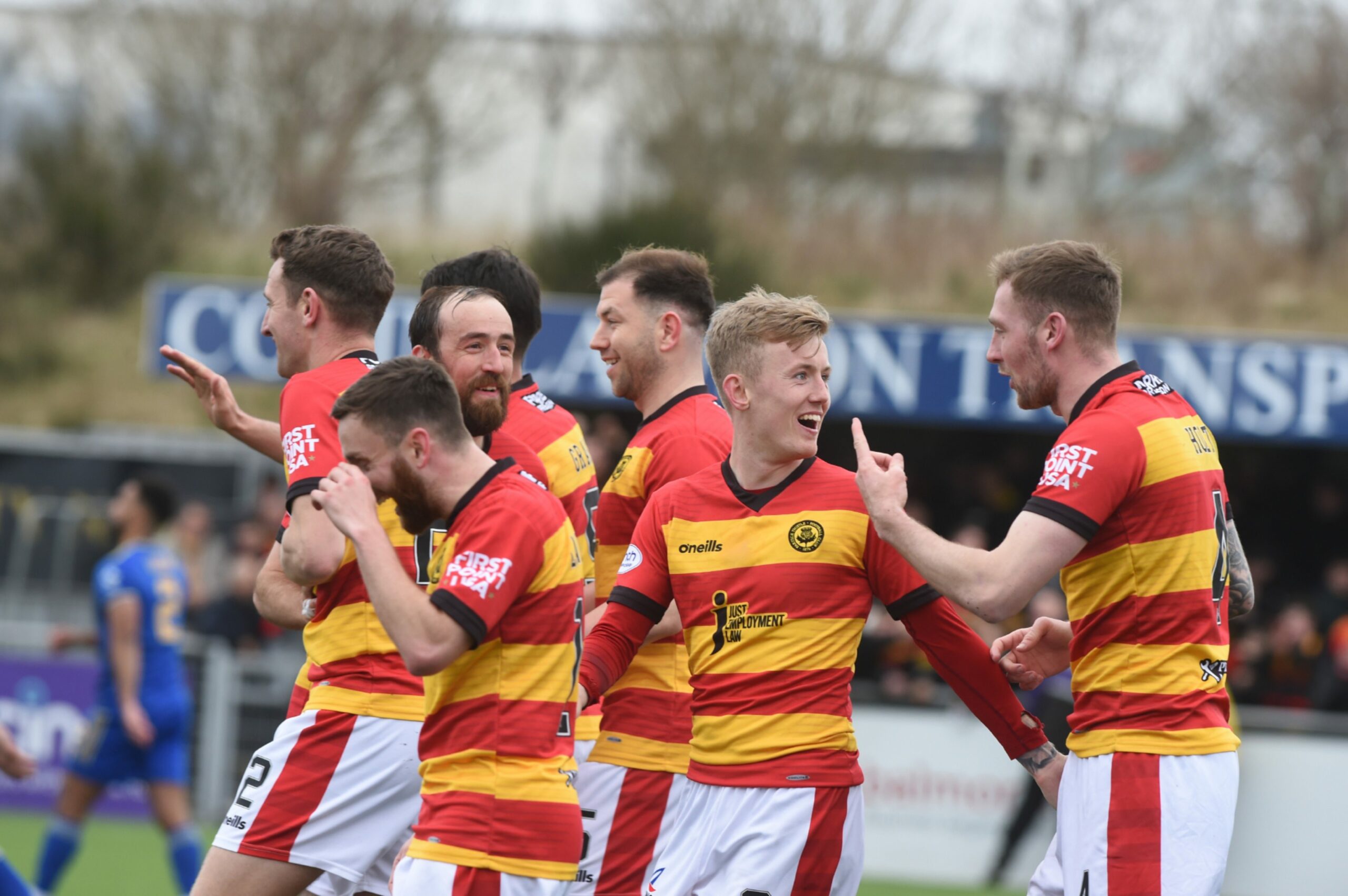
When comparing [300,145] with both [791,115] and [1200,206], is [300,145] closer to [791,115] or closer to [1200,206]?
[791,115]

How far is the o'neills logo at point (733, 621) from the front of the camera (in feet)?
13.7

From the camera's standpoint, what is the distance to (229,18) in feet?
94.3

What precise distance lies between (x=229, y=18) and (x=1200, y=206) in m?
17.9

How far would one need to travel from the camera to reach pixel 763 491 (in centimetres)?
432

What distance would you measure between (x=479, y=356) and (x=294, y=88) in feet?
84.9

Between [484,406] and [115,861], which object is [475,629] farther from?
[115,861]

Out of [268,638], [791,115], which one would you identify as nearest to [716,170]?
[791,115]

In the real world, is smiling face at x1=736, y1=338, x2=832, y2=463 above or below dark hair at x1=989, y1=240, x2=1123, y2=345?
below

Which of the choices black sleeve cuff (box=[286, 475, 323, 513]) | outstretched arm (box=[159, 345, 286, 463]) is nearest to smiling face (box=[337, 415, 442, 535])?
black sleeve cuff (box=[286, 475, 323, 513])

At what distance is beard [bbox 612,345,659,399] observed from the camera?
17.5 feet

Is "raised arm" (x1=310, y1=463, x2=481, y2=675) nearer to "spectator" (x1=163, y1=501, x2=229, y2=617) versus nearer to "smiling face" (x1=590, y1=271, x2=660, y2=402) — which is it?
"smiling face" (x1=590, y1=271, x2=660, y2=402)

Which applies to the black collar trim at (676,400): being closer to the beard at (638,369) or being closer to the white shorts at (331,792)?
the beard at (638,369)

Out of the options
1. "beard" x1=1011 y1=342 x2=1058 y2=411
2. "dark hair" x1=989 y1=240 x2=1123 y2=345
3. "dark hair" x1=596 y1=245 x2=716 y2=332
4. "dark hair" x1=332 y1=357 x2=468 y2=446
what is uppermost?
"dark hair" x1=596 y1=245 x2=716 y2=332

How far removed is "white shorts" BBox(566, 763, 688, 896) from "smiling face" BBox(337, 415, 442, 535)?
1.60 meters
